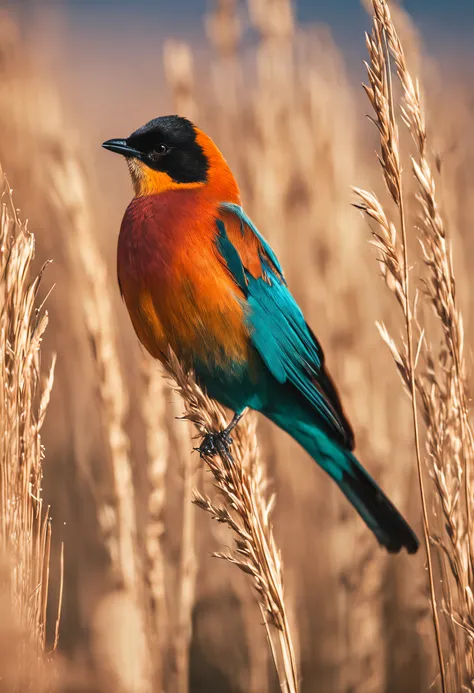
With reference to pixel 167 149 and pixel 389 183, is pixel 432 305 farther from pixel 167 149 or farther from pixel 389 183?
pixel 167 149

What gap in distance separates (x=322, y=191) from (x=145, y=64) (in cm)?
895

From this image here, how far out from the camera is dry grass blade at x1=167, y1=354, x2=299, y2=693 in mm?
1911

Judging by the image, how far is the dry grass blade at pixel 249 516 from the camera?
1.91 metres

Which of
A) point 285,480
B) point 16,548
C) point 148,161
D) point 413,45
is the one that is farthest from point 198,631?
point 413,45

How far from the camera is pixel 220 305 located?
2545 millimetres

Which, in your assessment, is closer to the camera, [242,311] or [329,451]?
[242,311]

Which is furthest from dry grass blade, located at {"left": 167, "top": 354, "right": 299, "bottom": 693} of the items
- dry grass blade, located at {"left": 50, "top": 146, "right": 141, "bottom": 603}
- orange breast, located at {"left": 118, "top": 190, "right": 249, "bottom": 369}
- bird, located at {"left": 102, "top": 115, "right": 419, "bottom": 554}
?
dry grass blade, located at {"left": 50, "top": 146, "right": 141, "bottom": 603}

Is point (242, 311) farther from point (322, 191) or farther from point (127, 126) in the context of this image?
point (127, 126)

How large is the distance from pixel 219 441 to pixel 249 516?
0.33 m

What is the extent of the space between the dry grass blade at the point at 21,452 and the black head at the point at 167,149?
Result: 121 centimetres

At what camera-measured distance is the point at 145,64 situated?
1204cm

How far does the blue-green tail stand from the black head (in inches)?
36.4

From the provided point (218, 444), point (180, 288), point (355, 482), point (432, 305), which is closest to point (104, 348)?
point (180, 288)

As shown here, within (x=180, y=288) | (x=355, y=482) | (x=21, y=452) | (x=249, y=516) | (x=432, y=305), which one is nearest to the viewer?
(x=21, y=452)
